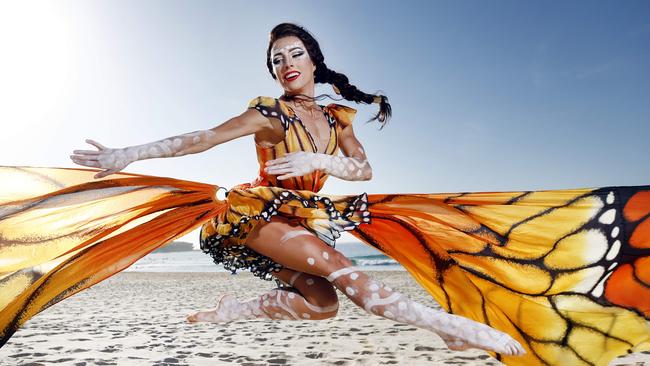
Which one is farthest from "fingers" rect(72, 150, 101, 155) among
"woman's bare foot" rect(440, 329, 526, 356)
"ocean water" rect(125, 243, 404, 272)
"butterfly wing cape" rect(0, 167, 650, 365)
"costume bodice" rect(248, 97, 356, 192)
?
"ocean water" rect(125, 243, 404, 272)

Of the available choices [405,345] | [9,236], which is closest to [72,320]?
[405,345]

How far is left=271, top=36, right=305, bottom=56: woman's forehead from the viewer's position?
9.10ft

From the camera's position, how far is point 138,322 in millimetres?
7988

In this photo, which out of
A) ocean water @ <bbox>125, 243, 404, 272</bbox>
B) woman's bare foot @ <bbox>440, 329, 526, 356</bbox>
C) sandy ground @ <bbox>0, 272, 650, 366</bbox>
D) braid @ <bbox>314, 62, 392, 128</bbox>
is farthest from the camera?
ocean water @ <bbox>125, 243, 404, 272</bbox>

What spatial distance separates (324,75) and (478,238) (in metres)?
1.19

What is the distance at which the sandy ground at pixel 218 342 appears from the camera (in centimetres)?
525

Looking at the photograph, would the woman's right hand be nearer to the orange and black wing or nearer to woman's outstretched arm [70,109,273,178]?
woman's outstretched arm [70,109,273,178]

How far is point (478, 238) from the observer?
2.69 meters

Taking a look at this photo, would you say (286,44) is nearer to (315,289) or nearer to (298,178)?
(298,178)

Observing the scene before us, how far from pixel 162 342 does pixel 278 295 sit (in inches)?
161

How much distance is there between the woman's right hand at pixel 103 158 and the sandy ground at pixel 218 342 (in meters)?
3.40

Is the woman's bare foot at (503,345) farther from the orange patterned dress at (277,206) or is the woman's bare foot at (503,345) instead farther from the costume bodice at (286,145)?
the costume bodice at (286,145)

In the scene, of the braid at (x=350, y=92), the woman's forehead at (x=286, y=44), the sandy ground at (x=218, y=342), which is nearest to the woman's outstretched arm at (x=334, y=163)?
the braid at (x=350, y=92)

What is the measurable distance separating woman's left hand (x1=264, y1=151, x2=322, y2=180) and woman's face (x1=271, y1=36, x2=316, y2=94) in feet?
1.76
